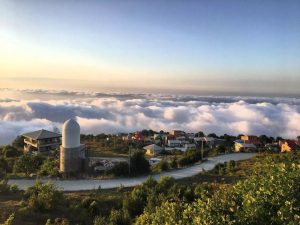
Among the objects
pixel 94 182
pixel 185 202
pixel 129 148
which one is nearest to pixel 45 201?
pixel 185 202

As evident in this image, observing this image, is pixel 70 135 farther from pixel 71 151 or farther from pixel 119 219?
pixel 119 219

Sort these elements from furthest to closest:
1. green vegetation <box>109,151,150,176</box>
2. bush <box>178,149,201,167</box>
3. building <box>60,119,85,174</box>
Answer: bush <box>178,149,201,167</box> → building <box>60,119,85,174</box> → green vegetation <box>109,151,150,176</box>

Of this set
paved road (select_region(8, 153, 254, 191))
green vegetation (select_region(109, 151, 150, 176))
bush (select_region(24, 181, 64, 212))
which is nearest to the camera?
bush (select_region(24, 181, 64, 212))

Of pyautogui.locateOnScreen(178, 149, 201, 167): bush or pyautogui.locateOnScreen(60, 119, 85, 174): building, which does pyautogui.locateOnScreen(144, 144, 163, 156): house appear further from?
pyautogui.locateOnScreen(60, 119, 85, 174): building

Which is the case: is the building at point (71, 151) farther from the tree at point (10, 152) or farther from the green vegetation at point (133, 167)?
the tree at point (10, 152)

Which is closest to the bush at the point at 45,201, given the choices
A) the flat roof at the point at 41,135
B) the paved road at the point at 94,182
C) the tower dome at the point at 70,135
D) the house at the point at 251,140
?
the paved road at the point at 94,182

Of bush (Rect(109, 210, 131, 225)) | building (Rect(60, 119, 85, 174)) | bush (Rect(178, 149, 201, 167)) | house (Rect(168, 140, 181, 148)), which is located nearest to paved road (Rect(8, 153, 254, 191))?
building (Rect(60, 119, 85, 174))

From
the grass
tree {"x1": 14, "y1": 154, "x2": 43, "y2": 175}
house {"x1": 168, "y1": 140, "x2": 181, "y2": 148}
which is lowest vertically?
house {"x1": 168, "y1": 140, "x2": 181, "y2": 148}
